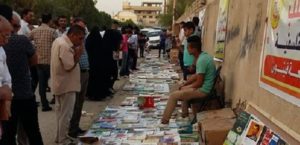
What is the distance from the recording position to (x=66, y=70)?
22.2 feet

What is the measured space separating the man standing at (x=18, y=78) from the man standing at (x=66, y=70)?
2.85ft

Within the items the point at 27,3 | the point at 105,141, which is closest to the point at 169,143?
the point at 105,141

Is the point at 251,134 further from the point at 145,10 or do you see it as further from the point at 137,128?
the point at 145,10

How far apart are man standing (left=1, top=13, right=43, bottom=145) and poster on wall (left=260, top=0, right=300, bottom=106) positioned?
8.21ft

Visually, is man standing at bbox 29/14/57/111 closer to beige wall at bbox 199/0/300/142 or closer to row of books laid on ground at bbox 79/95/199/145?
row of books laid on ground at bbox 79/95/199/145

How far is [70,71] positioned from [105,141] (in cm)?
125

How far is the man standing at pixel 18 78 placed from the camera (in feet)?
18.6

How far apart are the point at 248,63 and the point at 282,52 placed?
7.15ft

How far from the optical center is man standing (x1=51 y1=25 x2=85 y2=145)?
6.71 m

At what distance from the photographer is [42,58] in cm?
943

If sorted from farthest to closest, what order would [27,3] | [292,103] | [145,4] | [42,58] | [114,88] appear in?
[145,4] → [27,3] → [114,88] → [42,58] → [292,103]

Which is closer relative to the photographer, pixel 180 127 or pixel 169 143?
pixel 169 143

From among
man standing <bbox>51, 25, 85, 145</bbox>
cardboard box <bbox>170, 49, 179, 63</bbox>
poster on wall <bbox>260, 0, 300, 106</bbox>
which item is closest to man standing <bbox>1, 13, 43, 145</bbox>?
man standing <bbox>51, 25, 85, 145</bbox>

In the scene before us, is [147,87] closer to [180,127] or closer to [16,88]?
[180,127]
